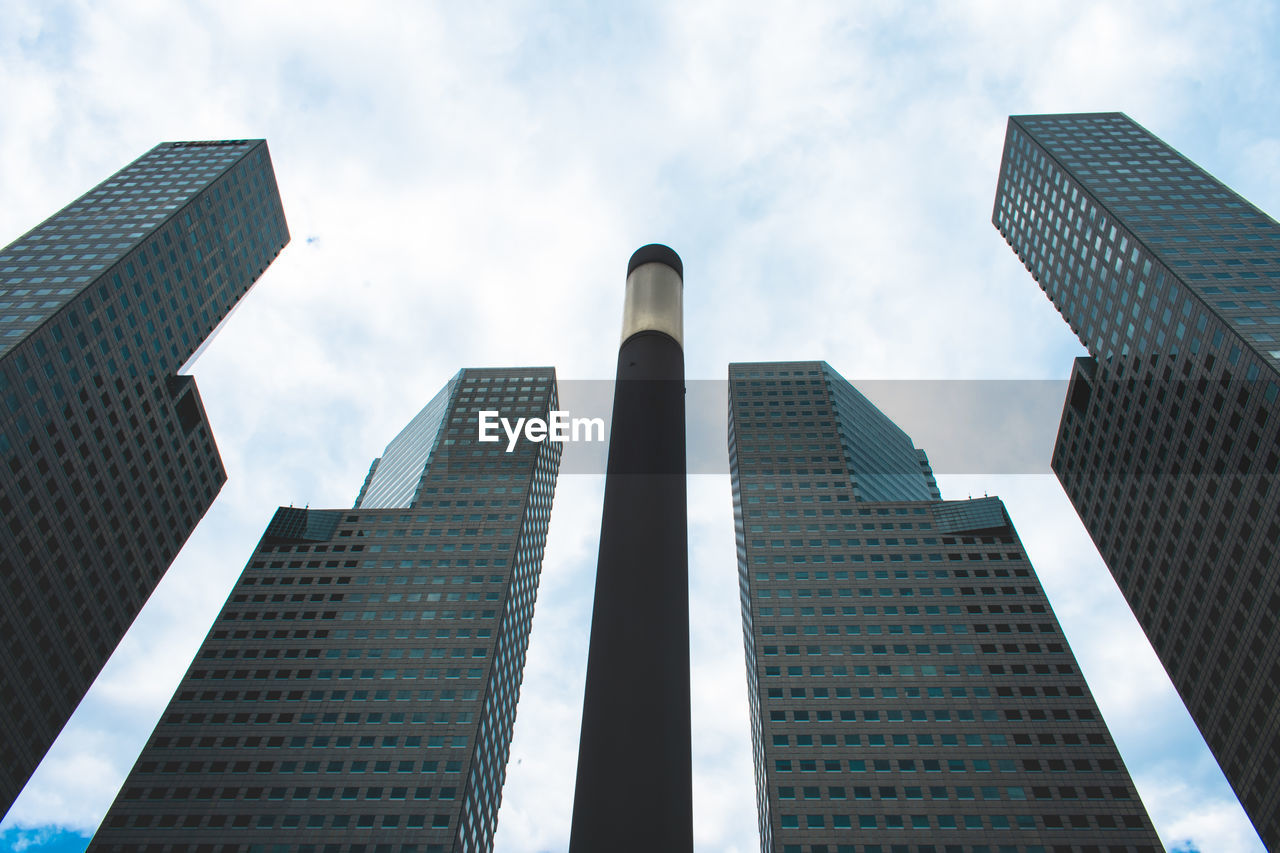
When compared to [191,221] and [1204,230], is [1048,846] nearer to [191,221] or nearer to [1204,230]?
[1204,230]

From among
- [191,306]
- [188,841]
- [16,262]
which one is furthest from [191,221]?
[188,841]

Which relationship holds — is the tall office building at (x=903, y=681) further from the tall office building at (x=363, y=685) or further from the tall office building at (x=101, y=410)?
the tall office building at (x=101, y=410)

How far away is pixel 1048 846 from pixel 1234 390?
4515 centimetres

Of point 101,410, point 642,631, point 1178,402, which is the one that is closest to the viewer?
point 642,631

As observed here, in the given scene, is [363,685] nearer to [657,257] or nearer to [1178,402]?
[657,257]

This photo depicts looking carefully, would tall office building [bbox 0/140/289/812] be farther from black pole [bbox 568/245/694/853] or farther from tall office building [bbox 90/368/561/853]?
black pole [bbox 568/245/694/853]

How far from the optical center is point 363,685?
96188mm

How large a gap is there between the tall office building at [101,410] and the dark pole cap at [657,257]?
7145 centimetres

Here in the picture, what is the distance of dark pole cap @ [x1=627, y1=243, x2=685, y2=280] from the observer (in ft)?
98.7

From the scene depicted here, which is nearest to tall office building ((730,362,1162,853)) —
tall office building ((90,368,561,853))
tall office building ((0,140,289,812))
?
tall office building ((90,368,561,853))

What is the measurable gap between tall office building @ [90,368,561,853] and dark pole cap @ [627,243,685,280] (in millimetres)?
69941

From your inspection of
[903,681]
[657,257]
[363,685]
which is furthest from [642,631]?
[363,685]

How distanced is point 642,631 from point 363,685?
282 feet

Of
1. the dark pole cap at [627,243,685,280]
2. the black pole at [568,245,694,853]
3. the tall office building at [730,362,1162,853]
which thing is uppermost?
the tall office building at [730,362,1162,853]
